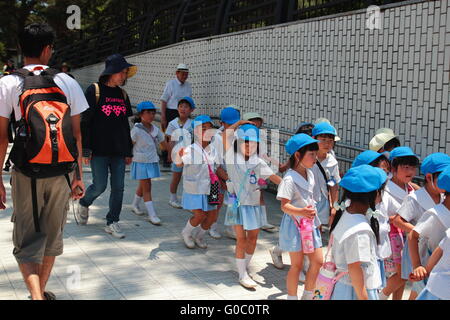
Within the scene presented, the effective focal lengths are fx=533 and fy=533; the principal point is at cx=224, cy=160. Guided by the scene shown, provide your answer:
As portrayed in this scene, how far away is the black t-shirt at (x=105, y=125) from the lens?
5.55 metres

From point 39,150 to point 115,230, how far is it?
2614 millimetres

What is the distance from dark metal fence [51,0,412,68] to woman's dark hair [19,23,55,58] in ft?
13.3

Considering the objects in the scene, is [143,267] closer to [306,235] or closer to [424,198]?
[306,235]

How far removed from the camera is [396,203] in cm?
397

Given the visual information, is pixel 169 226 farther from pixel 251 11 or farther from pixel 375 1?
pixel 251 11

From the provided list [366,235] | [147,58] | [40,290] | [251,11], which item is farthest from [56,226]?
[147,58]

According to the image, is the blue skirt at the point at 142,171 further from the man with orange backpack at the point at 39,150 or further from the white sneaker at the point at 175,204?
the man with orange backpack at the point at 39,150

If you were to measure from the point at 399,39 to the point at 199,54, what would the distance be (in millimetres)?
5235

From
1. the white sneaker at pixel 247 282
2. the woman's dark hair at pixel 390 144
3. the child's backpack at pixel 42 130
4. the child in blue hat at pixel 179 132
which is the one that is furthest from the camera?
the child in blue hat at pixel 179 132

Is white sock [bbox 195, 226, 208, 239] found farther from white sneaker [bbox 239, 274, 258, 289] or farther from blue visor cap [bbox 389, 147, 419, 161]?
blue visor cap [bbox 389, 147, 419, 161]

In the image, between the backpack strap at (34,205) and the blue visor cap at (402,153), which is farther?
the blue visor cap at (402,153)

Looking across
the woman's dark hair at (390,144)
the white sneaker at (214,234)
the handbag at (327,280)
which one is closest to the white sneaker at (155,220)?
the white sneaker at (214,234)

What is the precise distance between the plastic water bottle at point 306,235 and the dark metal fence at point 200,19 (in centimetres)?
327

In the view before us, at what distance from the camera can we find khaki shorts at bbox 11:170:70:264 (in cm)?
351
